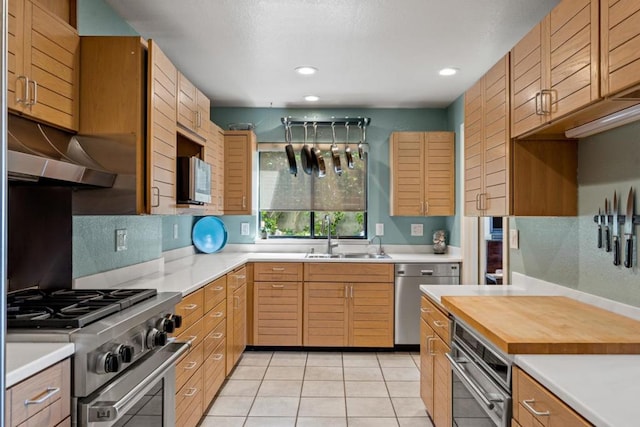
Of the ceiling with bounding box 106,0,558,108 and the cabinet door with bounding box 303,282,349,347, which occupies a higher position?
the ceiling with bounding box 106,0,558,108

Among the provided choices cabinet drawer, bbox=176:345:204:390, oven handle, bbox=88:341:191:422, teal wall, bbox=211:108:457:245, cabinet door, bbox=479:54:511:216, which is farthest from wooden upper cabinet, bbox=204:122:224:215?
cabinet door, bbox=479:54:511:216

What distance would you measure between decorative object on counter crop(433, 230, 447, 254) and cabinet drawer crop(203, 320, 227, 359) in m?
2.30

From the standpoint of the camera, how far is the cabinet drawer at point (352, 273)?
12.4ft

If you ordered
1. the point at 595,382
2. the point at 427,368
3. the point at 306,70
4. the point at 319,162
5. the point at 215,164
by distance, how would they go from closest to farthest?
1. the point at 595,382
2. the point at 427,368
3. the point at 306,70
4. the point at 215,164
5. the point at 319,162

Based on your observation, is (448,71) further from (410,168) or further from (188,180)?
(188,180)

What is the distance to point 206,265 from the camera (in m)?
3.22

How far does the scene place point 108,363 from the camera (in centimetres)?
137

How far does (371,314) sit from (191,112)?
232 centimetres

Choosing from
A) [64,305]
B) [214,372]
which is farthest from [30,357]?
[214,372]

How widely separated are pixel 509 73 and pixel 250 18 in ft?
4.82

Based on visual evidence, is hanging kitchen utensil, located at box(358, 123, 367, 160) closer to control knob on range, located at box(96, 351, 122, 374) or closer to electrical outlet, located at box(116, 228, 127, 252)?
electrical outlet, located at box(116, 228, 127, 252)

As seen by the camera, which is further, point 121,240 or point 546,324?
point 121,240

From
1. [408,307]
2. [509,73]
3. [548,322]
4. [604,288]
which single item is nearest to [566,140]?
[509,73]

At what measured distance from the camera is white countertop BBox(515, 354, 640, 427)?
90 cm
